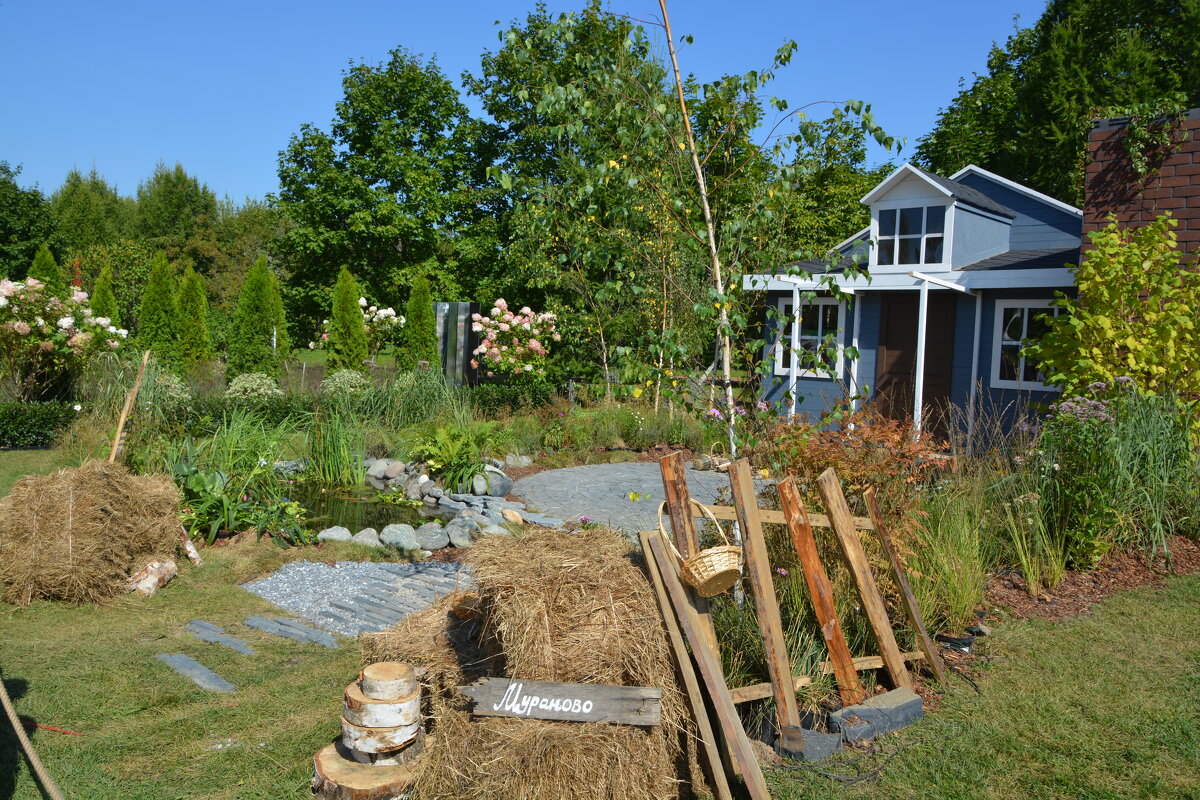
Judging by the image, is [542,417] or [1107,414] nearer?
[1107,414]

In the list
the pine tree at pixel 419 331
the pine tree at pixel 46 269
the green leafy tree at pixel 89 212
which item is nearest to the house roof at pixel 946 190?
the pine tree at pixel 419 331

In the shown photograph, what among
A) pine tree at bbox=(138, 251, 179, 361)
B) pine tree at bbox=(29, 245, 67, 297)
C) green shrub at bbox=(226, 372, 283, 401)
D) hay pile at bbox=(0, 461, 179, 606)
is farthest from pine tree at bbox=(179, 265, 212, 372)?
hay pile at bbox=(0, 461, 179, 606)

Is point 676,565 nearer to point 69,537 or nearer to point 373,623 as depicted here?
point 373,623

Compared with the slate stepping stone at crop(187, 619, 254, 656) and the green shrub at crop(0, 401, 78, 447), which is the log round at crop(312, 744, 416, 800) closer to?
the slate stepping stone at crop(187, 619, 254, 656)

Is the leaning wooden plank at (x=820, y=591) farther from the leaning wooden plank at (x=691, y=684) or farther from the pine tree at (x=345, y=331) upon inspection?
the pine tree at (x=345, y=331)

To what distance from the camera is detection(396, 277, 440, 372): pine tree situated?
17.3 m

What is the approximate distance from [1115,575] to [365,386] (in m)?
10.6

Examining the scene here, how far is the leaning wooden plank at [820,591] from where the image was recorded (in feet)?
11.9

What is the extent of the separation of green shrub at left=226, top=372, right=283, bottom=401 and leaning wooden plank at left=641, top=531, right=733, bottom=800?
1050 centimetres

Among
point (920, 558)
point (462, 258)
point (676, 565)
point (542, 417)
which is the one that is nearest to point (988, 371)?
point (542, 417)

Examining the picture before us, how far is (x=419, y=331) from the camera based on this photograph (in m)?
17.5

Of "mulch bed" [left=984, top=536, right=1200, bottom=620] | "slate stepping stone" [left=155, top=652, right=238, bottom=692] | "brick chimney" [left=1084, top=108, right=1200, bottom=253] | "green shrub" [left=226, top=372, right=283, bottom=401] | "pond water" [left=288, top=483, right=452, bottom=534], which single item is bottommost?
"slate stepping stone" [left=155, top=652, right=238, bottom=692]

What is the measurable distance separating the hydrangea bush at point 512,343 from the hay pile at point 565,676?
11273 mm

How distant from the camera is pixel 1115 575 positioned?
578 cm
